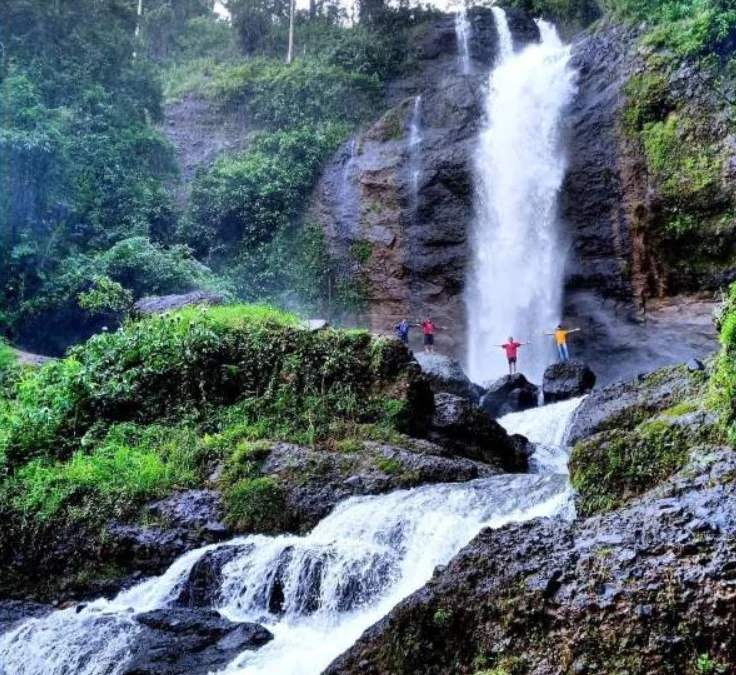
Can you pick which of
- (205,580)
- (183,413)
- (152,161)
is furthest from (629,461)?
(152,161)

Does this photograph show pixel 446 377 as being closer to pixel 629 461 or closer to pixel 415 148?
pixel 629 461

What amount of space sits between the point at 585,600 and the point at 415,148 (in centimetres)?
2295

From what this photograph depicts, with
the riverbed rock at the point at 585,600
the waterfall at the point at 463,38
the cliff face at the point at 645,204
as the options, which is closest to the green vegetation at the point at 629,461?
the riverbed rock at the point at 585,600

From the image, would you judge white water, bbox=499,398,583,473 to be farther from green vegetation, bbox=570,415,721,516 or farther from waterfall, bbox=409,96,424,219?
waterfall, bbox=409,96,424,219

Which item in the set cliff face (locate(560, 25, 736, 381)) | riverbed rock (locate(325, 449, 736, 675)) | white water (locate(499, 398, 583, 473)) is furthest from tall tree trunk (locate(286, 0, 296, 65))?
riverbed rock (locate(325, 449, 736, 675))

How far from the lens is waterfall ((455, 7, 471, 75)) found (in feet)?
95.5

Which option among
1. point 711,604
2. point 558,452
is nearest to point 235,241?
point 558,452

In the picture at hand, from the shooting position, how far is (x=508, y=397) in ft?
56.2

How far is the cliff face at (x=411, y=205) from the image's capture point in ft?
77.4

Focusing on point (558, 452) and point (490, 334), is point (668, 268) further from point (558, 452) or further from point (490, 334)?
point (558, 452)

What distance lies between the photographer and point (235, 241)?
86.1 feet

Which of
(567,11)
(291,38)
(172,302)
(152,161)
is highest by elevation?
(291,38)

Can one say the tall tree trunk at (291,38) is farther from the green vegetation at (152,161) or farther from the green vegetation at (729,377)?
the green vegetation at (729,377)

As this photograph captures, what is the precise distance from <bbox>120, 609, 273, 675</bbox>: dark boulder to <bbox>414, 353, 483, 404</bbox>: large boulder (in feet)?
31.1
